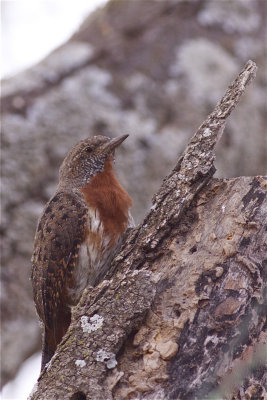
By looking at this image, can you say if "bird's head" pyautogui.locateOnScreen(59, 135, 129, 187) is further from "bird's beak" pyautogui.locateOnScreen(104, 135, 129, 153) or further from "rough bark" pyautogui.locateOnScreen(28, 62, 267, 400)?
"rough bark" pyautogui.locateOnScreen(28, 62, 267, 400)

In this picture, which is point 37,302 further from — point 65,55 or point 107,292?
point 65,55

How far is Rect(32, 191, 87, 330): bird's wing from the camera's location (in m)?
4.86

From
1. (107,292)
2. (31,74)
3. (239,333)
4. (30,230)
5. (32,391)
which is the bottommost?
(239,333)

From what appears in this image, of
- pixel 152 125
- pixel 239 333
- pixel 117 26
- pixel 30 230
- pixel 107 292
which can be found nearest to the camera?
pixel 239 333

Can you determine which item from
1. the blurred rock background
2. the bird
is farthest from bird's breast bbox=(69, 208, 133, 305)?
the blurred rock background

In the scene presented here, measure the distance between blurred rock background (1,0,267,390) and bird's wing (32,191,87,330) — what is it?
3.19ft

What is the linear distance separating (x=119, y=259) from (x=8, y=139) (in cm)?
286

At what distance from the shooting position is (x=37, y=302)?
16.1 ft

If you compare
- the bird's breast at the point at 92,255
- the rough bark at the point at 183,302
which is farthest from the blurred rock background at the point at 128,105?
the rough bark at the point at 183,302

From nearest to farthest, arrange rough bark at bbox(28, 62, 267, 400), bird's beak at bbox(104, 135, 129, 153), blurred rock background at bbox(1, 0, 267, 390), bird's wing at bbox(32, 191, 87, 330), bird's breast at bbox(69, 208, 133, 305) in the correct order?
rough bark at bbox(28, 62, 267, 400) → bird's wing at bbox(32, 191, 87, 330) → bird's breast at bbox(69, 208, 133, 305) → bird's beak at bbox(104, 135, 129, 153) → blurred rock background at bbox(1, 0, 267, 390)

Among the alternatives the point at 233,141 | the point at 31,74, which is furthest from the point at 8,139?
the point at 233,141

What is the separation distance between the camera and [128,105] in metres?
6.50

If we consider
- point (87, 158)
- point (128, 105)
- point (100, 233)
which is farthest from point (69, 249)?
point (128, 105)

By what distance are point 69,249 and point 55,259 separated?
144 millimetres
